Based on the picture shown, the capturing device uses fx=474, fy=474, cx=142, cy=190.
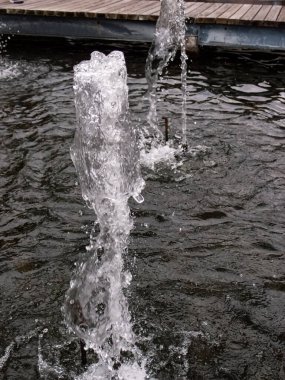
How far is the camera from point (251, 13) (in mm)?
11047

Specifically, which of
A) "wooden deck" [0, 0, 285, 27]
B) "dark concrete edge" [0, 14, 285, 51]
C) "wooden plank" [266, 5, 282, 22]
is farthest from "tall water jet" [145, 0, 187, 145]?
"wooden plank" [266, 5, 282, 22]

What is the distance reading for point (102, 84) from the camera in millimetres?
3891

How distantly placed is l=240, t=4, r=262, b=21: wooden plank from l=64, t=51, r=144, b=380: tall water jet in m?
7.38

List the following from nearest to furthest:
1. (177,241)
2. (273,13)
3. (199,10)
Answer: (177,241)
(273,13)
(199,10)

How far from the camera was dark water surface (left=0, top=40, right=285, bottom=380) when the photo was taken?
3.92 metres

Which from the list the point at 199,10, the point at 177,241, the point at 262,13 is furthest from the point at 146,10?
the point at 177,241

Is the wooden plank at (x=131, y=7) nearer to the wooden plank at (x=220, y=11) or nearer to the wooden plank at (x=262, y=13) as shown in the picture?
the wooden plank at (x=220, y=11)

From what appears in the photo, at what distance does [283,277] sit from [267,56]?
293 inches

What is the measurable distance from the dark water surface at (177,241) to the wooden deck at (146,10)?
7.99 feet

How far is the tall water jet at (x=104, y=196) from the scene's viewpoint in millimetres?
3848

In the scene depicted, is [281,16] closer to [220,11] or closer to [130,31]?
[220,11]

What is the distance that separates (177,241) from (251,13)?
7802 millimetres

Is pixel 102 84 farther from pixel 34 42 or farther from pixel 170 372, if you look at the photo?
pixel 34 42

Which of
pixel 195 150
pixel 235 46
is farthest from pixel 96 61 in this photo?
pixel 235 46
